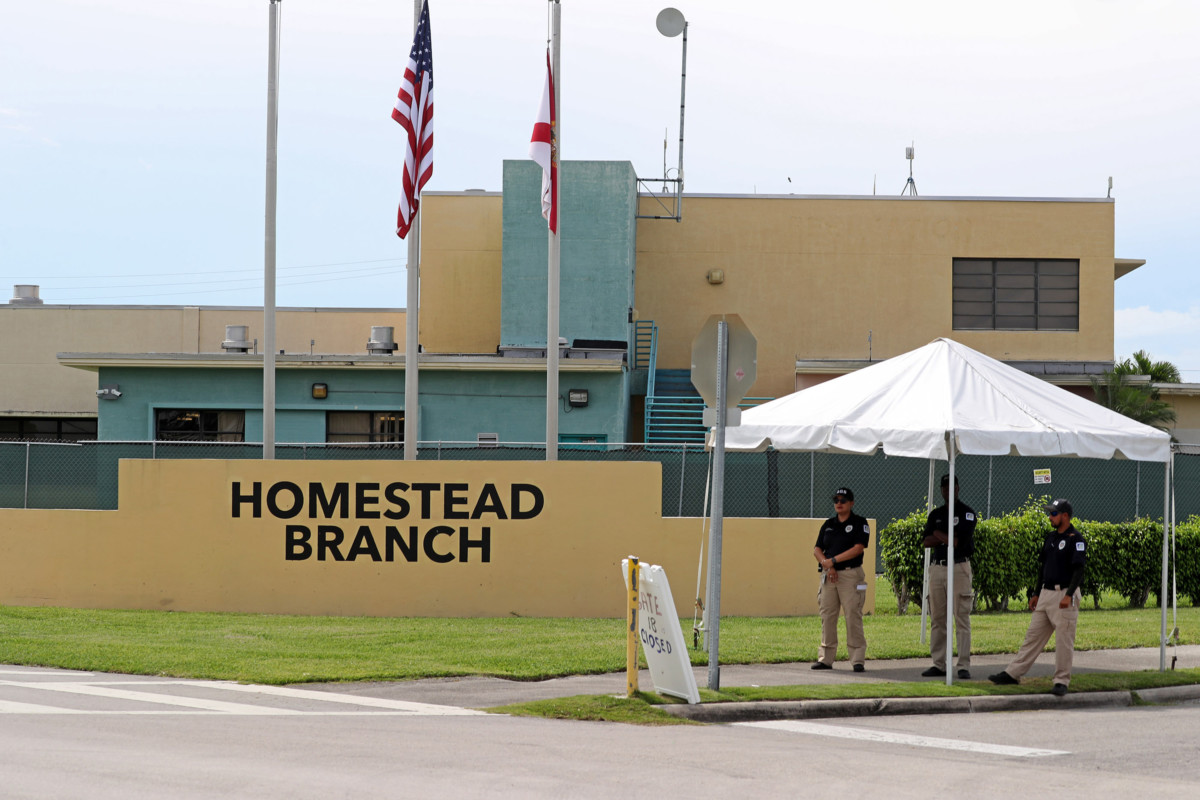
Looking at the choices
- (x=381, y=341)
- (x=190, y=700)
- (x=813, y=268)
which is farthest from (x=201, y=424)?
(x=190, y=700)

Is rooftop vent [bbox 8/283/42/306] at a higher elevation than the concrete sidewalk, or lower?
higher

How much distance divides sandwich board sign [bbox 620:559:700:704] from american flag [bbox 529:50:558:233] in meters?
8.42

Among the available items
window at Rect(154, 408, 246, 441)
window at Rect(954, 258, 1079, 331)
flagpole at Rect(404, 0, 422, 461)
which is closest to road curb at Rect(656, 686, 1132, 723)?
flagpole at Rect(404, 0, 422, 461)

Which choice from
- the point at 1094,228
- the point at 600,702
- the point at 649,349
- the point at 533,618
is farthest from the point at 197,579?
the point at 1094,228

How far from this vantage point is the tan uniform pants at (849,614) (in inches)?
495

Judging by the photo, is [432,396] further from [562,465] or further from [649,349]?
[562,465]

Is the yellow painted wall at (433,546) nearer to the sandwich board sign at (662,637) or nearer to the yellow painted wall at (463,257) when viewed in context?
the sandwich board sign at (662,637)

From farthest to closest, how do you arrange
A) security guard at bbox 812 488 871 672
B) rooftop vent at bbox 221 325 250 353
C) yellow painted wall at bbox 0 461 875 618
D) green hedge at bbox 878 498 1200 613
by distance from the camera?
rooftop vent at bbox 221 325 250 353 → green hedge at bbox 878 498 1200 613 → yellow painted wall at bbox 0 461 875 618 → security guard at bbox 812 488 871 672

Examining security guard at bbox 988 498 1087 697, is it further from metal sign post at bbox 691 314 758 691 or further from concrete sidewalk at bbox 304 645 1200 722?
metal sign post at bbox 691 314 758 691

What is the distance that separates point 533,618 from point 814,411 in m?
5.96

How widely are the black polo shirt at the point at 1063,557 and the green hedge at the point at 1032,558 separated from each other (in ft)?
17.2

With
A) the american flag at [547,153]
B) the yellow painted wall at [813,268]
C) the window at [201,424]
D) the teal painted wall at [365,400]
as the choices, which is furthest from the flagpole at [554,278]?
the yellow painted wall at [813,268]

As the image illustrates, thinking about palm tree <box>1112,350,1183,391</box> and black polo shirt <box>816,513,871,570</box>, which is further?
palm tree <box>1112,350,1183,391</box>

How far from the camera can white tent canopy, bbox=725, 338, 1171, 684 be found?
11781 mm
